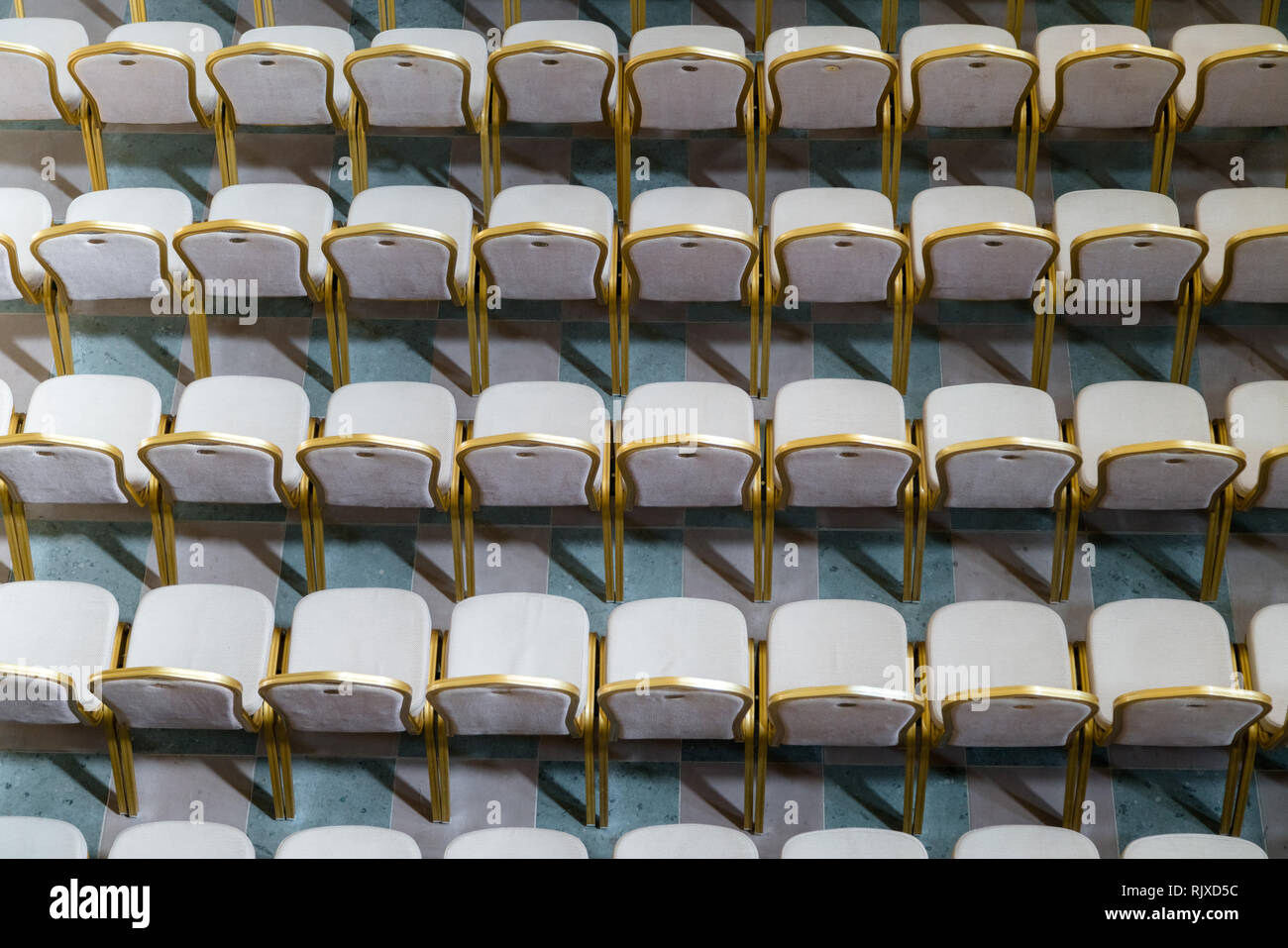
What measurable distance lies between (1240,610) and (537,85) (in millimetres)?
3428

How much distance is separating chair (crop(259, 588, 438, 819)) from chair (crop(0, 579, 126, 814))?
1.97 feet

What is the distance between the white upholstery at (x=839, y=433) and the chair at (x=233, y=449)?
5.86 feet

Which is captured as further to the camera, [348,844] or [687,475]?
[687,475]

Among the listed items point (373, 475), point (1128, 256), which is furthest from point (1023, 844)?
point (373, 475)

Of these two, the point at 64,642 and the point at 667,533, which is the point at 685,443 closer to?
the point at 667,533

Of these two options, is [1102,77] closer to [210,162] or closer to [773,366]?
[773,366]

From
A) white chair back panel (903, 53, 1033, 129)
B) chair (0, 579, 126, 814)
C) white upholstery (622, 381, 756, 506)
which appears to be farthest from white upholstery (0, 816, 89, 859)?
white chair back panel (903, 53, 1033, 129)

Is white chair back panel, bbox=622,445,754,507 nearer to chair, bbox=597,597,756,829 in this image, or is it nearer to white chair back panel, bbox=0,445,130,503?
chair, bbox=597,597,756,829

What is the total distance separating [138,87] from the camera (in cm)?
655

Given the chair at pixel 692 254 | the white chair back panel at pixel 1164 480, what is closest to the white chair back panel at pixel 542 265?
the chair at pixel 692 254

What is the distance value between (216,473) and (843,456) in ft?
7.24

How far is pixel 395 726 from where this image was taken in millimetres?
5367

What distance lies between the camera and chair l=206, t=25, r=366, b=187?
252 inches
